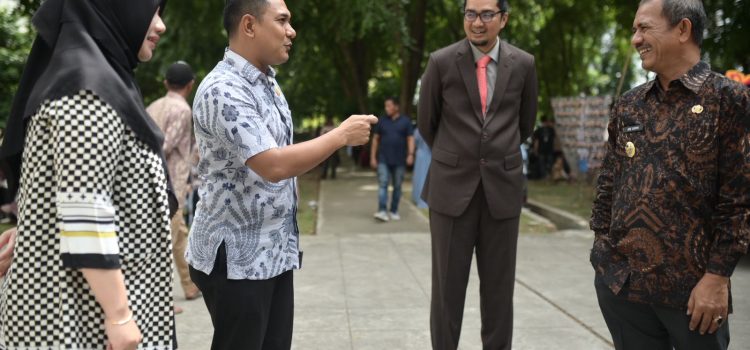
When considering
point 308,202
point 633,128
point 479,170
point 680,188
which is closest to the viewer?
point 680,188

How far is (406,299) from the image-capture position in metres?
6.40

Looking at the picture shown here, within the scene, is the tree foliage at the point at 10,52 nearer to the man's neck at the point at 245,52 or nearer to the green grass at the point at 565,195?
the green grass at the point at 565,195

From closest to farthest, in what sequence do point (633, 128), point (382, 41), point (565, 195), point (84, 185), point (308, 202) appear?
point (84, 185) → point (633, 128) → point (308, 202) → point (565, 195) → point (382, 41)

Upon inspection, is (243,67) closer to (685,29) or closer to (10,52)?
(685,29)

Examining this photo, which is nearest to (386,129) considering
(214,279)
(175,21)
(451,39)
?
(175,21)

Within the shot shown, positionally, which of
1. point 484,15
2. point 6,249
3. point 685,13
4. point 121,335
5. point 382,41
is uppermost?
point 382,41

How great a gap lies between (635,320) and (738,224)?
53 centimetres

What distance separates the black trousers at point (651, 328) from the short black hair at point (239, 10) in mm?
1545

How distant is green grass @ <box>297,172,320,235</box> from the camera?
36.4 feet

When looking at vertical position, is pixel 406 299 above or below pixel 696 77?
below

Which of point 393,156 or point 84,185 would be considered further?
point 393,156

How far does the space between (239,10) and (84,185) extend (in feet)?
3.42

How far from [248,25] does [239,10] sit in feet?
0.20

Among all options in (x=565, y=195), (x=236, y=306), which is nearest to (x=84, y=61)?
(x=236, y=306)
